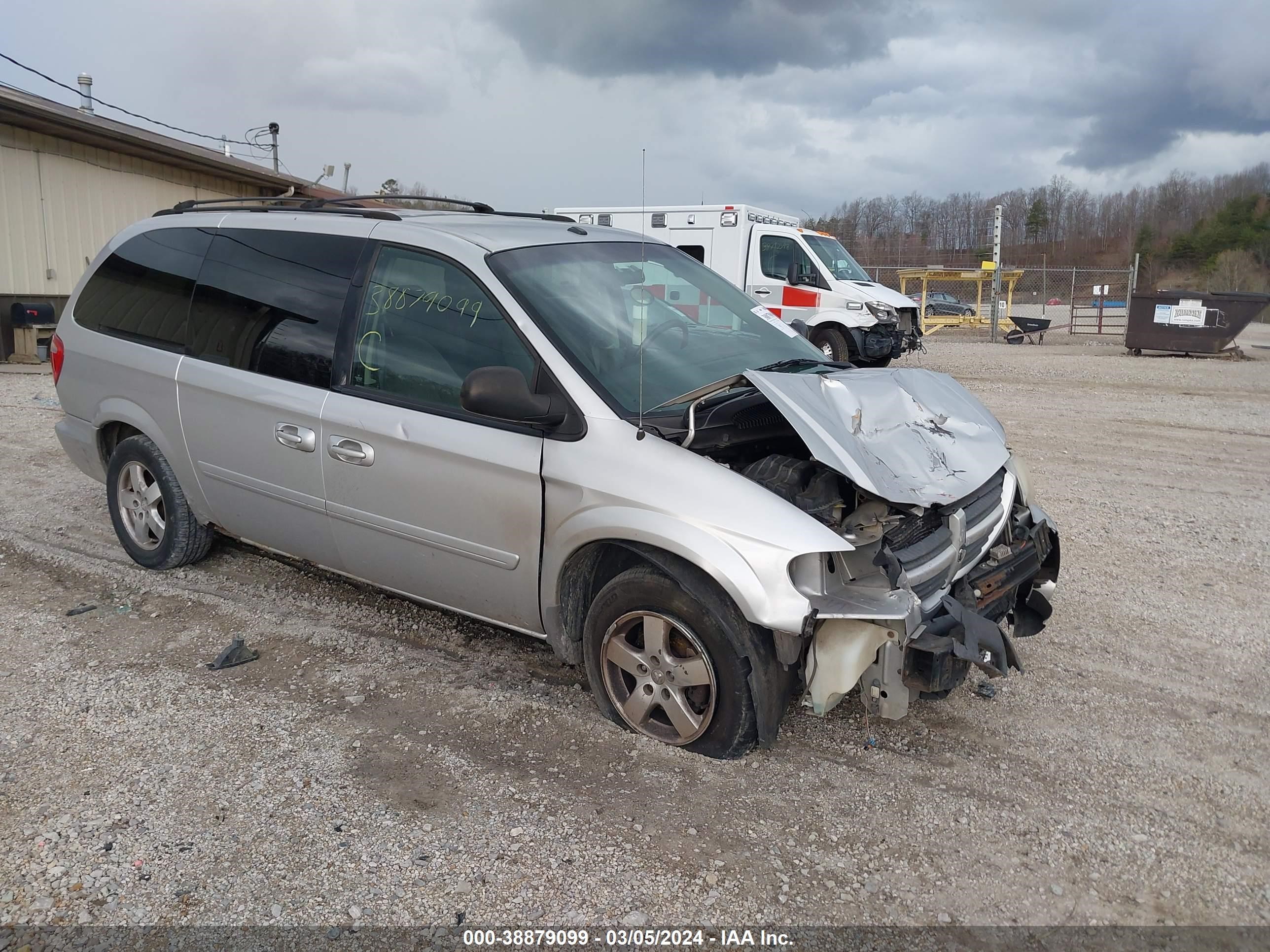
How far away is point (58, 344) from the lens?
5.23 metres

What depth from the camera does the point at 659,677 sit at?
3.26 m

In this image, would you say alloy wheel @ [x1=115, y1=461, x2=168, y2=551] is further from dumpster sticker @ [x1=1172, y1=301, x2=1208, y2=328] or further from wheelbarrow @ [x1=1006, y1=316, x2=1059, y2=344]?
wheelbarrow @ [x1=1006, y1=316, x2=1059, y2=344]

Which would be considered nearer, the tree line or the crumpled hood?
the crumpled hood

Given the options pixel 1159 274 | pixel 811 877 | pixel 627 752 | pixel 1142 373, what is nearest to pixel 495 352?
pixel 627 752

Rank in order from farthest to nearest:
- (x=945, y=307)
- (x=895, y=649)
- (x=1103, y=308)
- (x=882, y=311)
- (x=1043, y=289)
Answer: (x=1103, y=308) < (x=945, y=307) < (x=1043, y=289) < (x=882, y=311) < (x=895, y=649)

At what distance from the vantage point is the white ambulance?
14.4 m

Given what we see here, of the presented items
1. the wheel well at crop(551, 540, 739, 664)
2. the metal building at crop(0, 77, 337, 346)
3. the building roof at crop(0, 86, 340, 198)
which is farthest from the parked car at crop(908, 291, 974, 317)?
the wheel well at crop(551, 540, 739, 664)

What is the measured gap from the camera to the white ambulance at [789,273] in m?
14.4

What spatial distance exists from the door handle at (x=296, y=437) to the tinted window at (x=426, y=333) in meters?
0.32

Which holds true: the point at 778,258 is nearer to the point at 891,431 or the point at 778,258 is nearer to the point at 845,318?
the point at 845,318

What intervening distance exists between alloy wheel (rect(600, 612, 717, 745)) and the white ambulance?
11.6 metres

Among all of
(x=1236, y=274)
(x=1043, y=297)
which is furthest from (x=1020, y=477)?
(x=1236, y=274)

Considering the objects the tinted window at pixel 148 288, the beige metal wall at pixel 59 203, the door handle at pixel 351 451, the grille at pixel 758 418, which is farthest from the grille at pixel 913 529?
the beige metal wall at pixel 59 203

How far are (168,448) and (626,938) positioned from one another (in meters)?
3.50
